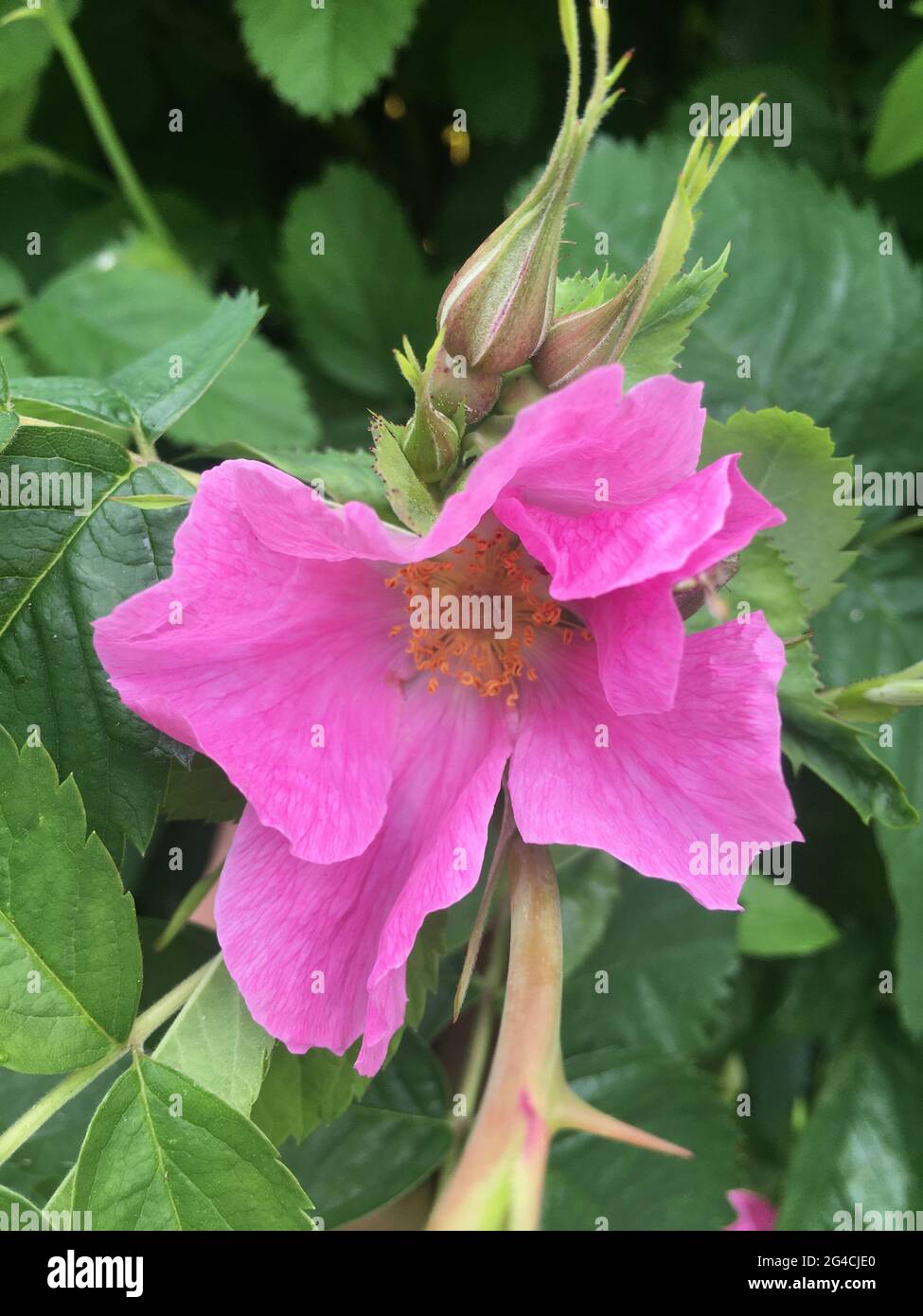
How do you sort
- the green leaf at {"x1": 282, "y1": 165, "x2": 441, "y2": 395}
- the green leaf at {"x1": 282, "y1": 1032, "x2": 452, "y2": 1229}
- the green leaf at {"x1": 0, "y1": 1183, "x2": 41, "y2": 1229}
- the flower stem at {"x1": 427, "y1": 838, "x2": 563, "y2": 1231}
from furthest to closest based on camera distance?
the green leaf at {"x1": 282, "y1": 165, "x2": 441, "y2": 395}, the green leaf at {"x1": 282, "y1": 1032, "x2": 452, "y2": 1229}, the green leaf at {"x1": 0, "y1": 1183, "x2": 41, "y2": 1229}, the flower stem at {"x1": 427, "y1": 838, "x2": 563, "y2": 1231}

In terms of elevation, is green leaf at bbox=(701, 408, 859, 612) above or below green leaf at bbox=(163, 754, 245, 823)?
above

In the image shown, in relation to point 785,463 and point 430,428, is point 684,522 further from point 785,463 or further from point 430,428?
point 785,463

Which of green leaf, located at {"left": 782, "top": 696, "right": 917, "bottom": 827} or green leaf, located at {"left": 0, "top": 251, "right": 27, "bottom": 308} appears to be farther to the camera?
green leaf, located at {"left": 0, "top": 251, "right": 27, "bottom": 308}

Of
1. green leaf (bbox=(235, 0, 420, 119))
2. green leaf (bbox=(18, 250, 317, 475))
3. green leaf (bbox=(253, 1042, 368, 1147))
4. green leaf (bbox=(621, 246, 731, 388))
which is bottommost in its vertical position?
green leaf (bbox=(253, 1042, 368, 1147))

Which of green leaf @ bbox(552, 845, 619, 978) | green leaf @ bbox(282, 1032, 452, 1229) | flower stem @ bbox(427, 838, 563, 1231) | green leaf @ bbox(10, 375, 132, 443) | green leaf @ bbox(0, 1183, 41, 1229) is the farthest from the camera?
green leaf @ bbox(552, 845, 619, 978)

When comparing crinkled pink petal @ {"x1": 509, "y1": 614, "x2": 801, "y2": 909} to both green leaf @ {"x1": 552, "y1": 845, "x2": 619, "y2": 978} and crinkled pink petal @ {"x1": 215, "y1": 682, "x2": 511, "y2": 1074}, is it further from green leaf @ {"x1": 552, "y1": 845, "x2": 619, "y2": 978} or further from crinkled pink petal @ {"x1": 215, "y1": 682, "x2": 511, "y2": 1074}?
green leaf @ {"x1": 552, "y1": 845, "x2": 619, "y2": 978}

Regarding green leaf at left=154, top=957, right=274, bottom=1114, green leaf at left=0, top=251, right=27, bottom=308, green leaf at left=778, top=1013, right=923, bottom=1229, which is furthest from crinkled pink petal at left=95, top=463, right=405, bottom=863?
green leaf at left=778, top=1013, right=923, bottom=1229

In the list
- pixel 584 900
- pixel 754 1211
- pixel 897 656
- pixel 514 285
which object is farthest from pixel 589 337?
pixel 754 1211
